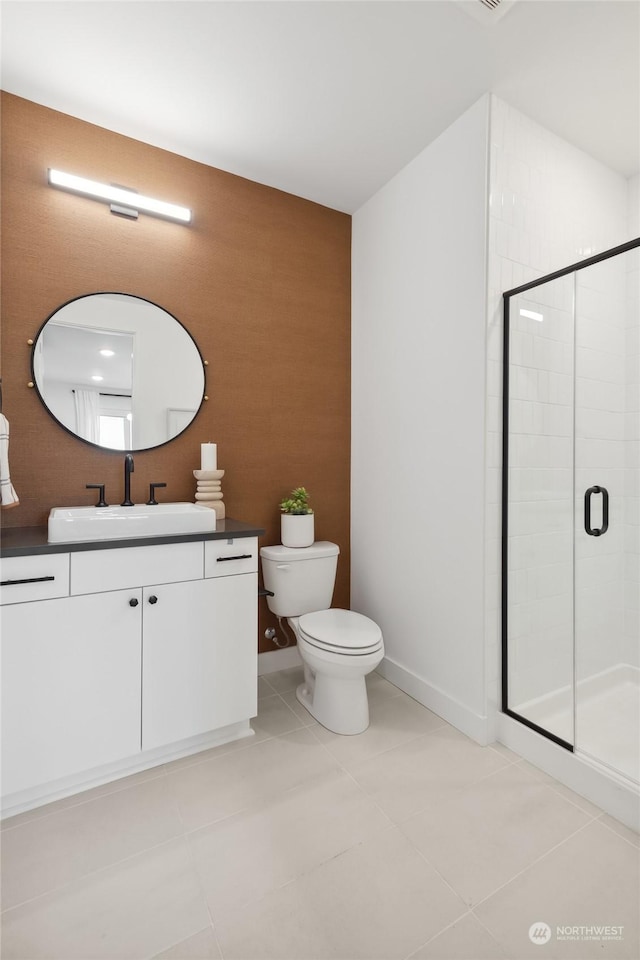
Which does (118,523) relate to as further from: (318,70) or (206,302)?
(318,70)

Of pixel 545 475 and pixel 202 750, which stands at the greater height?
pixel 545 475

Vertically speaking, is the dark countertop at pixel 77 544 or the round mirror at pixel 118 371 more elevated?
the round mirror at pixel 118 371

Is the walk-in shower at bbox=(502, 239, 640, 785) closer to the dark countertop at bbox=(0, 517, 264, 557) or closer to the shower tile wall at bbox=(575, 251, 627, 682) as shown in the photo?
the shower tile wall at bbox=(575, 251, 627, 682)

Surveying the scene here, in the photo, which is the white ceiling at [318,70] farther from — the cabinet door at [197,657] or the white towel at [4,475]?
the cabinet door at [197,657]

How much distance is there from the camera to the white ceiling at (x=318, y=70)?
1614mm

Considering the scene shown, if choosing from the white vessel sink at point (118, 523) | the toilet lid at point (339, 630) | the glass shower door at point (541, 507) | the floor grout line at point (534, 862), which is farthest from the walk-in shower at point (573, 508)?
the white vessel sink at point (118, 523)

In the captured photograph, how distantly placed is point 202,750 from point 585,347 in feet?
7.44

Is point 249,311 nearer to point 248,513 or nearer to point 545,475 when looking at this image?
point 248,513

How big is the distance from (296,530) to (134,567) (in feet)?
3.06

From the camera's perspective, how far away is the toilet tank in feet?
7.71

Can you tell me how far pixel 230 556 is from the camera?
1.91 meters

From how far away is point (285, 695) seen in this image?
2.36 metres

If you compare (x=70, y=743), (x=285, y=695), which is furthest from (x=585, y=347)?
(x=70, y=743)

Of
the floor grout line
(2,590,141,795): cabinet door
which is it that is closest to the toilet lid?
(2,590,141,795): cabinet door
